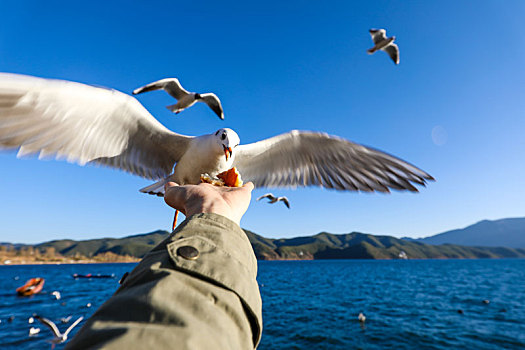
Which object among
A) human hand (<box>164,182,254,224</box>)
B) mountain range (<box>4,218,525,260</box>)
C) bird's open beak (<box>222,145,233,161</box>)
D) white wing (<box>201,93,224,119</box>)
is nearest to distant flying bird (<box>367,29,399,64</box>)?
white wing (<box>201,93,224,119</box>)

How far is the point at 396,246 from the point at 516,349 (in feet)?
530

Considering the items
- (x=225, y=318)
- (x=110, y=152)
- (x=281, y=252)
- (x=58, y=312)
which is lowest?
(x=281, y=252)

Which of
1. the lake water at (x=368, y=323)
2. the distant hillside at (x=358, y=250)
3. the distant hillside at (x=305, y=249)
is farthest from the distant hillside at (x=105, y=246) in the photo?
the lake water at (x=368, y=323)

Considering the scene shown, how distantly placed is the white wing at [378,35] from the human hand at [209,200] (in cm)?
1364

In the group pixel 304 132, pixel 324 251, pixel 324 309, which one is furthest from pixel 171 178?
pixel 324 251

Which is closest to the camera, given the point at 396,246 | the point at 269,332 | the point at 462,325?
the point at 269,332

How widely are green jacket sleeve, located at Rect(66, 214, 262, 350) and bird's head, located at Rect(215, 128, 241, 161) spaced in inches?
105

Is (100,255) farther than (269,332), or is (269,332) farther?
(100,255)

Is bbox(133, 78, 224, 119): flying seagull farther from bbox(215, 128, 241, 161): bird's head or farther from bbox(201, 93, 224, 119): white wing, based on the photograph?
bbox(215, 128, 241, 161): bird's head

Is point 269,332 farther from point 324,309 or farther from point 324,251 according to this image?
point 324,251

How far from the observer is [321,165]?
473 cm

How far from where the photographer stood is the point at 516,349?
1270 centimetres

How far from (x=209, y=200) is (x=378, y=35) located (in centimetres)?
1410

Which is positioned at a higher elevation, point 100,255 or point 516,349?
point 516,349
